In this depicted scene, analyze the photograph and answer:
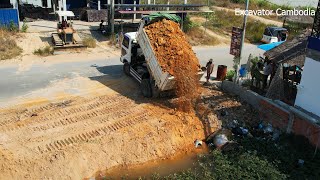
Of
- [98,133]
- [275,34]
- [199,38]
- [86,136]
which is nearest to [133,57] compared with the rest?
[98,133]

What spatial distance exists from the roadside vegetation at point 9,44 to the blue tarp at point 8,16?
0.58 metres

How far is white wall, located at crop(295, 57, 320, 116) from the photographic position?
13.3 meters

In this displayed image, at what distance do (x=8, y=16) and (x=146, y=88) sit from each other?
14.9 meters

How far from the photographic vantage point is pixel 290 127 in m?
13.7

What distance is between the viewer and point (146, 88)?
1591 centimetres

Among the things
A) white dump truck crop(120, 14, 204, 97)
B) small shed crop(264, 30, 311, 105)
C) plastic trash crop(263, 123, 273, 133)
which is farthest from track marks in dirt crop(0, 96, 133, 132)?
small shed crop(264, 30, 311, 105)

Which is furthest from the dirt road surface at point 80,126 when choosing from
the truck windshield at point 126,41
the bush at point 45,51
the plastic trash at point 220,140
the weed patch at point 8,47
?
the bush at point 45,51

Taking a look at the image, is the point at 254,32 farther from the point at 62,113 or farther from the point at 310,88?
the point at 62,113

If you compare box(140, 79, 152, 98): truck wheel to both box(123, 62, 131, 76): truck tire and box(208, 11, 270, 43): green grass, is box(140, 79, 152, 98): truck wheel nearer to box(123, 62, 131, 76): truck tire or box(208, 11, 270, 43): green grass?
box(123, 62, 131, 76): truck tire

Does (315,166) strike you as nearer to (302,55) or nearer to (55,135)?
(302,55)

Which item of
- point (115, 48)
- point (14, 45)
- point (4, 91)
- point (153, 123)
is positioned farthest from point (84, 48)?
point (153, 123)

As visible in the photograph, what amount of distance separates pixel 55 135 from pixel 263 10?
34710 millimetres

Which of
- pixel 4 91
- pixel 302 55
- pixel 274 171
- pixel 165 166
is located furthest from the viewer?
pixel 4 91

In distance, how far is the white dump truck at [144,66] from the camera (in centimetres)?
1474
